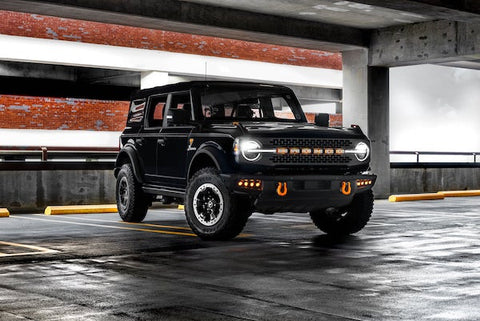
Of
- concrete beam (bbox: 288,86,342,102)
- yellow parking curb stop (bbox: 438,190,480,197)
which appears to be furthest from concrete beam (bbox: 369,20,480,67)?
concrete beam (bbox: 288,86,342,102)

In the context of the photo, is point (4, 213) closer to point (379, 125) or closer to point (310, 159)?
point (310, 159)

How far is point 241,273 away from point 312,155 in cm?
325

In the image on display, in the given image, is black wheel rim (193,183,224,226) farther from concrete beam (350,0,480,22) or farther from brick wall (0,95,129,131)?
brick wall (0,95,129,131)

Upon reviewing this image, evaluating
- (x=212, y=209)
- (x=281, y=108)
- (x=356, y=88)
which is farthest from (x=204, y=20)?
(x=212, y=209)

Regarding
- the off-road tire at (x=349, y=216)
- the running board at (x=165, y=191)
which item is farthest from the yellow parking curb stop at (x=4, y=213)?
the off-road tire at (x=349, y=216)

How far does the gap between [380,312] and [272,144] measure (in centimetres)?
491

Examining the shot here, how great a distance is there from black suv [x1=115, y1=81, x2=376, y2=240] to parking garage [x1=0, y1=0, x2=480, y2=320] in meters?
0.54

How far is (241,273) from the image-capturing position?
Answer: 8398 mm

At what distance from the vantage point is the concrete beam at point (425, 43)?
20.4m

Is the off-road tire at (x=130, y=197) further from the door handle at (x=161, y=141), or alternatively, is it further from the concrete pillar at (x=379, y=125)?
the concrete pillar at (x=379, y=125)

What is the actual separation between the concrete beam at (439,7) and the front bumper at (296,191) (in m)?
4.82

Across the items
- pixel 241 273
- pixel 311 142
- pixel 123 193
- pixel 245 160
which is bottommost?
pixel 241 273

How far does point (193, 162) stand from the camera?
39.2ft

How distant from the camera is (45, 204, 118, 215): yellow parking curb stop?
16.9m
